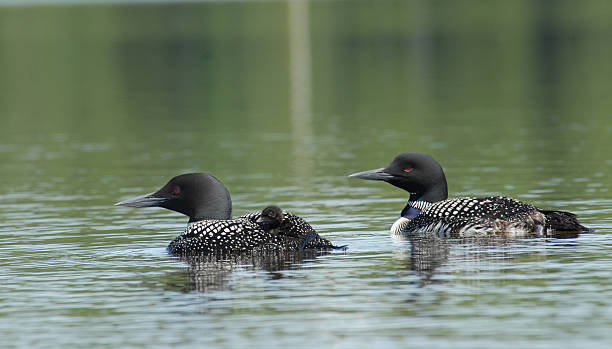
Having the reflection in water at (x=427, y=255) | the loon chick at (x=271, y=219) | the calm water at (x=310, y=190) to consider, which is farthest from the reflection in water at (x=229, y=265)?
the reflection in water at (x=427, y=255)

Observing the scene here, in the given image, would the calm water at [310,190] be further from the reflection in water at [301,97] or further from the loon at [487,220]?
the loon at [487,220]

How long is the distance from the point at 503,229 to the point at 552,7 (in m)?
90.6

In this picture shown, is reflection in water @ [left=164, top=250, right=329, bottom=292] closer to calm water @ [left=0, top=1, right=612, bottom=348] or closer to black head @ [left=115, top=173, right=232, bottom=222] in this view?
calm water @ [left=0, top=1, right=612, bottom=348]

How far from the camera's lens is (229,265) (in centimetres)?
1212

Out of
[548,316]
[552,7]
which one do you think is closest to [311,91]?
[548,316]

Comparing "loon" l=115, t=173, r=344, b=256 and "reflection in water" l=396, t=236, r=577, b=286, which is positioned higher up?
"loon" l=115, t=173, r=344, b=256

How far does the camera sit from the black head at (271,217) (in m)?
12.4

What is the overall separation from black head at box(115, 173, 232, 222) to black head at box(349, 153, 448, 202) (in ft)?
6.86

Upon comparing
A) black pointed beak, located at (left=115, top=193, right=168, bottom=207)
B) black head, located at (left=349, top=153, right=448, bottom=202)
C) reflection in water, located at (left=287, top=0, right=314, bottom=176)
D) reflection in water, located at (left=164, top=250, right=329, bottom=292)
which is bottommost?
reflection in water, located at (left=164, top=250, right=329, bottom=292)

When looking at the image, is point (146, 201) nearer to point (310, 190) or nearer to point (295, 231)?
point (295, 231)

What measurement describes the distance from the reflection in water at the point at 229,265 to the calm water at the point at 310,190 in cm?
5

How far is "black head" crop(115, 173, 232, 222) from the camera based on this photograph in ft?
44.2

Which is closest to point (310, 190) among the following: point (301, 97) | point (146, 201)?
point (146, 201)

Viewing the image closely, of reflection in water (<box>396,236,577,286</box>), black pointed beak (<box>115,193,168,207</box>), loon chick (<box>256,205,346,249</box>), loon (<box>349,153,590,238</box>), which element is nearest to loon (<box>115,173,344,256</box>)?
loon chick (<box>256,205,346,249</box>)
